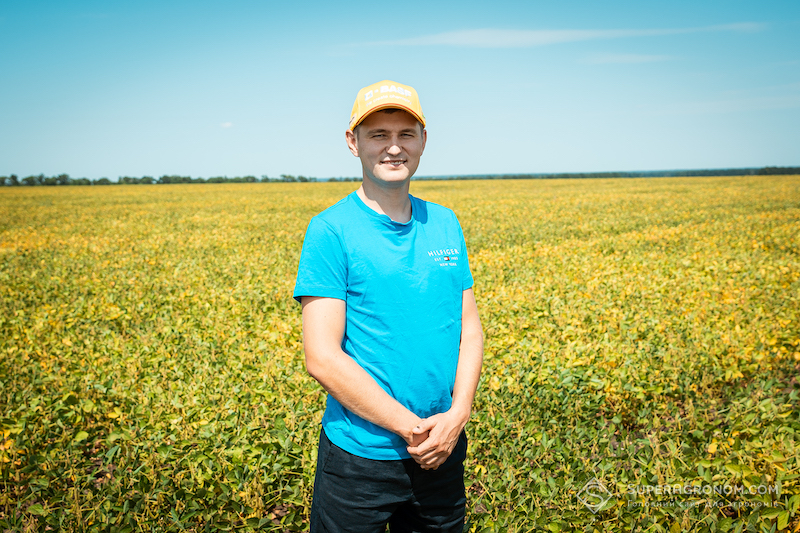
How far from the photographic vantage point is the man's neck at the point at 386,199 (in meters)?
1.90

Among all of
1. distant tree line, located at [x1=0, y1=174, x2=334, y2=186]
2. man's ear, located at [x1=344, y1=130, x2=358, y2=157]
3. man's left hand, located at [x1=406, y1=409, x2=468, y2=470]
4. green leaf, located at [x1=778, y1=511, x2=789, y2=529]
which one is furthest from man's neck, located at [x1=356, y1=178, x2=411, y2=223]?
distant tree line, located at [x1=0, y1=174, x2=334, y2=186]

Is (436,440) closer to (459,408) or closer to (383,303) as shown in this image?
(459,408)

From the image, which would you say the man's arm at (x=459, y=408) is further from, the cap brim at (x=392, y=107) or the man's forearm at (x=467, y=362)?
the cap brim at (x=392, y=107)

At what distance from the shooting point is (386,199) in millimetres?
1918

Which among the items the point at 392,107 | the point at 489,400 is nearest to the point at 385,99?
the point at 392,107

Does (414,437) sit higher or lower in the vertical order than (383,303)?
lower

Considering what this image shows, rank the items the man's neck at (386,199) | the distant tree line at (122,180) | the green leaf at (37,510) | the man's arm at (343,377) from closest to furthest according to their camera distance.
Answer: the man's arm at (343,377) < the man's neck at (386,199) < the green leaf at (37,510) < the distant tree line at (122,180)

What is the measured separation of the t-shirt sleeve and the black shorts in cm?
64

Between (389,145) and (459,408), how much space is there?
109cm

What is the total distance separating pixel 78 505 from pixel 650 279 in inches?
346

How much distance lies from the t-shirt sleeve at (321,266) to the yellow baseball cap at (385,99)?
0.46m

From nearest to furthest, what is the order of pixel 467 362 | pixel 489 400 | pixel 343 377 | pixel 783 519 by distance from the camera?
1. pixel 343 377
2. pixel 467 362
3. pixel 783 519
4. pixel 489 400

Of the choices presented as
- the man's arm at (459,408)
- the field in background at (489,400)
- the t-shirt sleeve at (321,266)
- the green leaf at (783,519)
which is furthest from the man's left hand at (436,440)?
the green leaf at (783,519)

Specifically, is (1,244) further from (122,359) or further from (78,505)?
(78,505)
